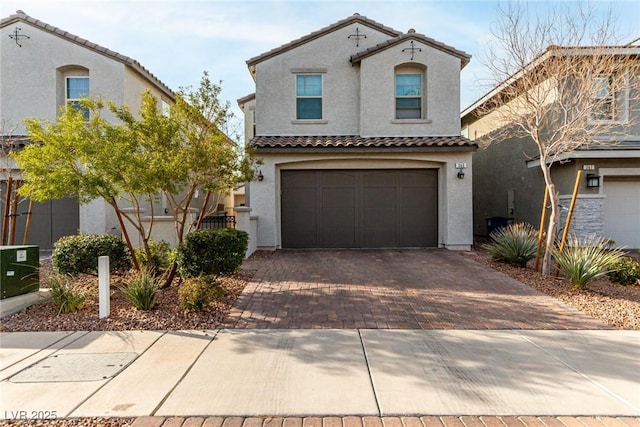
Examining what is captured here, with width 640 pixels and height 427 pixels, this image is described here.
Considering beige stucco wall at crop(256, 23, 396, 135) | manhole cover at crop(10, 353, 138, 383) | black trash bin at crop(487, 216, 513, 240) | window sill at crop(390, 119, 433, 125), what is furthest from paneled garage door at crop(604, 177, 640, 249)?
manhole cover at crop(10, 353, 138, 383)

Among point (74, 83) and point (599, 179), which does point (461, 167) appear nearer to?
point (599, 179)

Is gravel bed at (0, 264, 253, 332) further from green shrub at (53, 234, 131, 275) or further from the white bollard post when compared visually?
green shrub at (53, 234, 131, 275)

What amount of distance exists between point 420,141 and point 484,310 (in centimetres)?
776

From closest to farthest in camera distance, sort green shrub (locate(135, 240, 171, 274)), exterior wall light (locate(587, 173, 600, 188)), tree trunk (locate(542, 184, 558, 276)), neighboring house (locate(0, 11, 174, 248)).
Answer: green shrub (locate(135, 240, 171, 274)), tree trunk (locate(542, 184, 558, 276)), exterior wall light (locate(587, 173, 600, 188)), neighboring house (locate(0, 11, 174, 248))

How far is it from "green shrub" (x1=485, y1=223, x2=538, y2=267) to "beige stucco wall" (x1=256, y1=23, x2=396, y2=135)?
6.47 metres

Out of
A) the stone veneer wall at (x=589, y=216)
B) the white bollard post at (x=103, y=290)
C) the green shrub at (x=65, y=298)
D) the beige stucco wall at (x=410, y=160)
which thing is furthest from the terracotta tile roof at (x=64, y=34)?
the stone veneer wall at (x=589, y=216)

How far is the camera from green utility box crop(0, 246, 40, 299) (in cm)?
645

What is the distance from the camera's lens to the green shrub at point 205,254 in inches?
301

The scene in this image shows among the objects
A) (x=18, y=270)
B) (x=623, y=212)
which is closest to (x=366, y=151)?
(x=623, y=212)

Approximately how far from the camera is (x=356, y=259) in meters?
11.4

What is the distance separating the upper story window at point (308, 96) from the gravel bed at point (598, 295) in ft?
27.8

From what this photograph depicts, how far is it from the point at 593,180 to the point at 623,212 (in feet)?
6.39

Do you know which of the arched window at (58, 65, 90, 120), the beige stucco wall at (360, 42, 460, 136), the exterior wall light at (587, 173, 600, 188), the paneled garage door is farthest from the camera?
the beige stucco wall at (360, 42, 460, 136)

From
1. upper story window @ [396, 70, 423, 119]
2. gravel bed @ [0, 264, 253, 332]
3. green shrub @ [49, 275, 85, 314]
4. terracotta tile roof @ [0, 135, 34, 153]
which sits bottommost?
gravel bed @ [0, 264, 253, 332]
